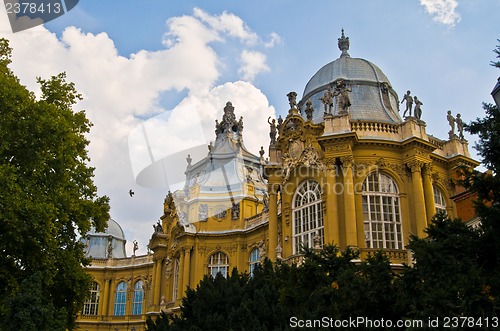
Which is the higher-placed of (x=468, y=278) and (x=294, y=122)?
(x=294, y=122)

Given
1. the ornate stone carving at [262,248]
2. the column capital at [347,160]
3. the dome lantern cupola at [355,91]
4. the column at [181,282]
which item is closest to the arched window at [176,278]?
the column at [181,282]

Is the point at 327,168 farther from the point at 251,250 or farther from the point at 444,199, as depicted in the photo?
the point at 251,250

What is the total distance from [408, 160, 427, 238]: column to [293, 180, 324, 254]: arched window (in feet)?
13.8

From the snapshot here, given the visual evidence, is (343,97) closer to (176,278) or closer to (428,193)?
(428,193)

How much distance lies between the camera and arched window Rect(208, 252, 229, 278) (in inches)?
1507

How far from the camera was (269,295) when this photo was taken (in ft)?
50.4

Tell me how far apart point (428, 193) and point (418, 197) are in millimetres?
728

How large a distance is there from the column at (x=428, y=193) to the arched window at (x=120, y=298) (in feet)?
114

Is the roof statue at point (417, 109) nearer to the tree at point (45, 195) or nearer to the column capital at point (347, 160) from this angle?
the column capital at point (347, 160)

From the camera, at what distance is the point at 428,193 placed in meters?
24.4

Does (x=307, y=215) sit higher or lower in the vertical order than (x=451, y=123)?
lower

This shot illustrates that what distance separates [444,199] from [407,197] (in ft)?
8.02

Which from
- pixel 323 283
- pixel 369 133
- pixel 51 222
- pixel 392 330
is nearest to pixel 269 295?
pixel 323 283

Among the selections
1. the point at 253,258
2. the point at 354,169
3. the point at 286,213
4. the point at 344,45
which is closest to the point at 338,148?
the point at 354,169
